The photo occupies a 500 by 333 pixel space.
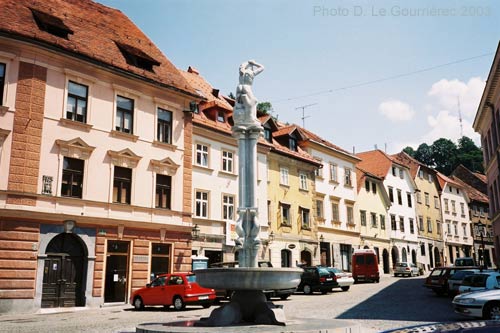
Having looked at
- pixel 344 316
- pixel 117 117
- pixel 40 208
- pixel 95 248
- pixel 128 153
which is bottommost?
pixel 344 316

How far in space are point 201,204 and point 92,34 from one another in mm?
11073

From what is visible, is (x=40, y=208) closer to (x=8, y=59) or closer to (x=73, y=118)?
(x=73, y=118)

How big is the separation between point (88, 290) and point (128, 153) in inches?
266

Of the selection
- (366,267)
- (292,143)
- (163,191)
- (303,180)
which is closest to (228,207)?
(163,191)

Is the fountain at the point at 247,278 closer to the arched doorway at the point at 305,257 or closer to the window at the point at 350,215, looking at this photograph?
the arched doorway at the point at 305,257

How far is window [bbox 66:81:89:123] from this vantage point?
21.9 m

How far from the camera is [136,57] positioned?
25.9 meters

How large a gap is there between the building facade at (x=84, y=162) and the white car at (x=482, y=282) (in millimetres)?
13870

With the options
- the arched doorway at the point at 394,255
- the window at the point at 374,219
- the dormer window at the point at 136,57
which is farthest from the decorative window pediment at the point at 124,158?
the arched doorway at the point at 394,255

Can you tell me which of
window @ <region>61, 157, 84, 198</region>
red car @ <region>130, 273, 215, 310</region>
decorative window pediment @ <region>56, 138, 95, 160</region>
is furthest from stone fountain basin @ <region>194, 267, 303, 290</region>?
decorative window pediment @ <region>56, 138, 95, 160</region>

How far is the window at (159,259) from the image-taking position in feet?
78.6

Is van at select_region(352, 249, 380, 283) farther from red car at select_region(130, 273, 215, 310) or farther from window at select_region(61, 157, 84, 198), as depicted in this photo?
window at select_region(61, 157, 84, 198)

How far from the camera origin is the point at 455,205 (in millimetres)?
64812

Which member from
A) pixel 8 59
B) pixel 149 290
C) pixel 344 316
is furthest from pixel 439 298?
pixel 8 59
